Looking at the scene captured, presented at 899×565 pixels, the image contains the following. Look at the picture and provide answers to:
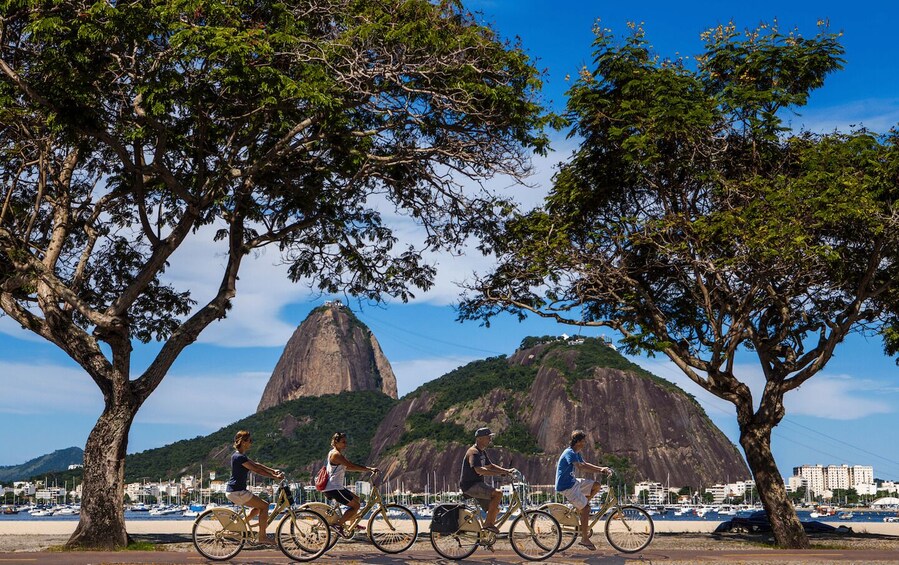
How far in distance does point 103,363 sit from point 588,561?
11.2 meters

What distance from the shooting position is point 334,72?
18.7 meters

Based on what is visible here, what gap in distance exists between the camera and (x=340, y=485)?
1377 centimetres

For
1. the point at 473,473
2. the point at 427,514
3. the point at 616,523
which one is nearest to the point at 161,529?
the point at 473,473

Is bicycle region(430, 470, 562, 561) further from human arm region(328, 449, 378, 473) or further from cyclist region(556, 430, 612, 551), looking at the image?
human arm region(328, 449, 378, 473)

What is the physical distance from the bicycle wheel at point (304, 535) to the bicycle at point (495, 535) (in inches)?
62.0

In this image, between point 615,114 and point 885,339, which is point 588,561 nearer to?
point 615,114

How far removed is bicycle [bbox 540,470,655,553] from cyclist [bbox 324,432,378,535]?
277 cm

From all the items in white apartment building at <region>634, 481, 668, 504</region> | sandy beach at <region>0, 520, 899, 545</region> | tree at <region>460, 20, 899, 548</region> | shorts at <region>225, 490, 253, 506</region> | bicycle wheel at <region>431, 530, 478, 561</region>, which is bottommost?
white apartment building at <region>634, 481, 668, 504</region>

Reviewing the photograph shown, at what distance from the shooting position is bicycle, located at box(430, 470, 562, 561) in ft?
44.8

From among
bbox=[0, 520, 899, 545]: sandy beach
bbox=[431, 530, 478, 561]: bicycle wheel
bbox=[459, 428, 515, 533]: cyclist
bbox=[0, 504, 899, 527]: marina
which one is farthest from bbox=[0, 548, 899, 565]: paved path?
bbox=[0, 504, 899, 527]: marina

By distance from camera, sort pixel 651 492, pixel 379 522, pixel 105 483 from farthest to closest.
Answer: pixel 651 492 → pixel 105 483 → pixel 379 522

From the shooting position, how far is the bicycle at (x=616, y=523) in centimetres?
1412

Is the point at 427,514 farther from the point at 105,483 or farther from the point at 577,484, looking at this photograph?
the point at 577,484

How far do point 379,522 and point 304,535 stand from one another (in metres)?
1.10
